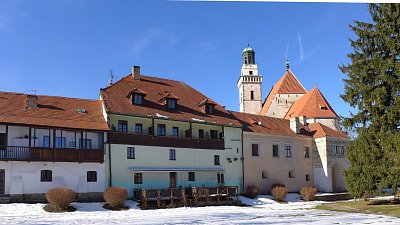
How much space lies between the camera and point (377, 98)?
2620 cm

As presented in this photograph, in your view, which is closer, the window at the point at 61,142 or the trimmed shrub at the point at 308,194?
the window at the point at 61,142

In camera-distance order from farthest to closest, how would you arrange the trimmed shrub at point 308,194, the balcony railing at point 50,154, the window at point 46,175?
1. the trimmed shrub at point 308,194
2. the window at point 46,175
3. the balcony railing at point 50,154

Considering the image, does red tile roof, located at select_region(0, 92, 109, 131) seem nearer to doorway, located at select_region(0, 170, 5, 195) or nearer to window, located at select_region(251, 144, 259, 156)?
doorway, located at select_region(0, 170, 5, 195)

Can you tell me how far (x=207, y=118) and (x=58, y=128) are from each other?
12053 millimetres

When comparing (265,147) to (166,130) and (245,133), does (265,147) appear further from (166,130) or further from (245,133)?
(166,130)

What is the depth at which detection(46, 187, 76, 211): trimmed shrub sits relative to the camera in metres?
23.8

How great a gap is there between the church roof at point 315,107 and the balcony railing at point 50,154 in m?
26.5

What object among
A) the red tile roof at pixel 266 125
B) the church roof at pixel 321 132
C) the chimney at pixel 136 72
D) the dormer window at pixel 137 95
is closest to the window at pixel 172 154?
the dormer window at pixel 137 95

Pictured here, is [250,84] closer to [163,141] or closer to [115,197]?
[163,141]

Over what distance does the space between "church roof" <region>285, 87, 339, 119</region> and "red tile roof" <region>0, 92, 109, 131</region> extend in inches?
968

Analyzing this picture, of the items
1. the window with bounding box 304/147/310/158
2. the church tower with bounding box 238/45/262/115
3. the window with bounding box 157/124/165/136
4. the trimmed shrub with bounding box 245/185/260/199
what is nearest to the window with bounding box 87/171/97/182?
the window with bounding box 157/124/165/136

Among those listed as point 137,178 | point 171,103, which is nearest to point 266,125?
point 171,103

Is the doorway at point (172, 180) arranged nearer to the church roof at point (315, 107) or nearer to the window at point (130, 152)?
the window at point (130, 152)

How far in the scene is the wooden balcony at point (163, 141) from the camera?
96.6 feet
